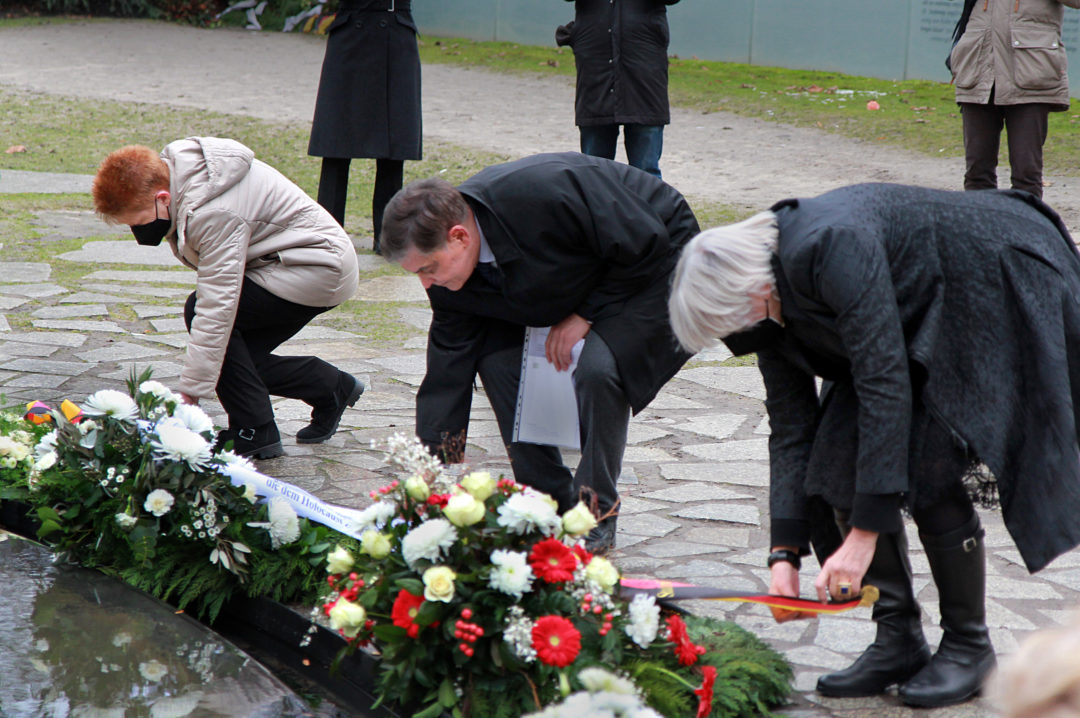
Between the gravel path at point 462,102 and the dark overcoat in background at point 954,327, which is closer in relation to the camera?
the dark overcoat in background at point 954,327

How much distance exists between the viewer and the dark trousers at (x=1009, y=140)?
7391 mm

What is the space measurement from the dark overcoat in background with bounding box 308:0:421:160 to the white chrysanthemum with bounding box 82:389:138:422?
14.5 ft

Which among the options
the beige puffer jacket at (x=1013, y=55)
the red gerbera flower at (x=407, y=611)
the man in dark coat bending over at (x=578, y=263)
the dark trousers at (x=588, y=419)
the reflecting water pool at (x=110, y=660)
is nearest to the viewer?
the red gerbera flower at (x=407, y=611)

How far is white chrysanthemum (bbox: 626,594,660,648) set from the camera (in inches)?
109

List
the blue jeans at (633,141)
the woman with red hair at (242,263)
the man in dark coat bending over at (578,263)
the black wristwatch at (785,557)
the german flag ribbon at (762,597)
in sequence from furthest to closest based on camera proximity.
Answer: the blue jeans at (633,141) → the woman with red hair at (242,263) → the man in dark coat bending over at (578,263) → the black wristwatch at (785,557) → the german flag ribbon at (762,597)

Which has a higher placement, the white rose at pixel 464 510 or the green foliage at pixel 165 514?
the white rose at pixel 464 510

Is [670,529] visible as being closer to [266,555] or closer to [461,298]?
[461,298]

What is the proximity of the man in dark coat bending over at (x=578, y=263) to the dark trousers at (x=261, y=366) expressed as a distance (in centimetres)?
109

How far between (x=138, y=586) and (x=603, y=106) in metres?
5.61

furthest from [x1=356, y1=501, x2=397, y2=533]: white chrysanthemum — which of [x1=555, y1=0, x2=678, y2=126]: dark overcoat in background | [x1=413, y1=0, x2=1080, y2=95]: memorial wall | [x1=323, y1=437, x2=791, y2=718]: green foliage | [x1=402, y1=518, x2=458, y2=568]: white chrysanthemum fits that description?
[x1=413, y1=0, x2=1080, y2=95]: memorial wall

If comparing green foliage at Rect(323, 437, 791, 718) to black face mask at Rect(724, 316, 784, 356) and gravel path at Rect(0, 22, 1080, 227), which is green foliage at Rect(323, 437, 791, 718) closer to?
black face mask at Rect(724, 316, 784, 356)

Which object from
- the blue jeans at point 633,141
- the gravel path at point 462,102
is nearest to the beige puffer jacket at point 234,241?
the blue jeans at point 633,141

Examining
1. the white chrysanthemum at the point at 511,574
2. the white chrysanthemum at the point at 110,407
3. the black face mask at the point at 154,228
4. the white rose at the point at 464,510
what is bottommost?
the white chrysanthemum at the point at 110,407

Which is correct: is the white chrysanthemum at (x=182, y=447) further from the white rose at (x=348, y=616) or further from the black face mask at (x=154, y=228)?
the white rose at (x=348, y=616)
